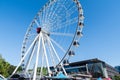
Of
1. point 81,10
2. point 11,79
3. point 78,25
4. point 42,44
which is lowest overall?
point 11,79

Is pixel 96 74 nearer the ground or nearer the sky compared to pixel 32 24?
nearer the ground

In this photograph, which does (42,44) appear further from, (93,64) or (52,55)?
(93,64)

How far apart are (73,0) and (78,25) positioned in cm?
563

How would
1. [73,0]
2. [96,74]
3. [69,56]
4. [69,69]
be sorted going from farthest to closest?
1. [69,69]
2. [96,74]
3. [73,0]
4. [69,56]

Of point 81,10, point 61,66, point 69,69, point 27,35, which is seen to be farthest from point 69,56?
point 69,69

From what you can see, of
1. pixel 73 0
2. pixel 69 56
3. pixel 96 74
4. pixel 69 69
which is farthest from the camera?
pixel 69 69

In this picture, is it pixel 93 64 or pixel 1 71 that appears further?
pixel 93 64

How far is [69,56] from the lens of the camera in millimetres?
37469

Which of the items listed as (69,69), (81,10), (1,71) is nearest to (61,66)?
(81,10)


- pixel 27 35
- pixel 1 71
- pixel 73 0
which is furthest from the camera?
pixel 1 71

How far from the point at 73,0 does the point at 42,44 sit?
1034cm

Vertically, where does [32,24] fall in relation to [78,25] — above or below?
above

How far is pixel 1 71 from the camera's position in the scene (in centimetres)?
6406

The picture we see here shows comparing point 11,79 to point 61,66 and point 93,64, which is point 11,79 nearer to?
point 61,66
